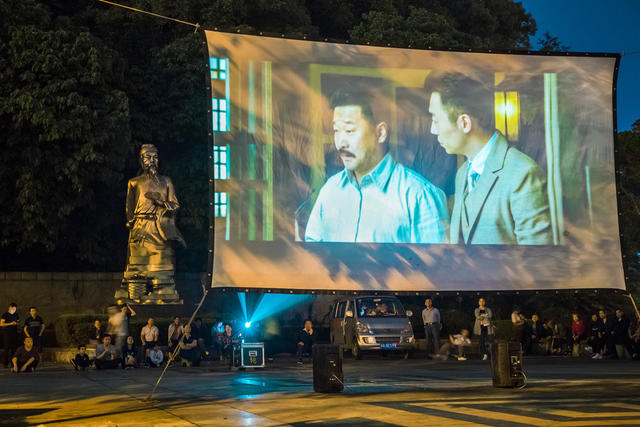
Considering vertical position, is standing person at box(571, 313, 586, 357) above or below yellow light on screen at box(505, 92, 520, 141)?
below

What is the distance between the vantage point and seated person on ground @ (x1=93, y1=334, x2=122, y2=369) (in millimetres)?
23625

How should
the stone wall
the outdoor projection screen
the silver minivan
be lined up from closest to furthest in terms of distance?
the outdoor projection screen < the silver minivan < the stone wall

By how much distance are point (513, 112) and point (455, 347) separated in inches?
452

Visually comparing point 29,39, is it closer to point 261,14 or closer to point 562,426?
point 261,14

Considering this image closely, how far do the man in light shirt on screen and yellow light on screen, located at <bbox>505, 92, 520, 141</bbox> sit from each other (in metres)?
1.89

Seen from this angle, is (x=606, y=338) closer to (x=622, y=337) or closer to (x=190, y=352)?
(x=622, y=337)

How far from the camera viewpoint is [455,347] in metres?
26.6

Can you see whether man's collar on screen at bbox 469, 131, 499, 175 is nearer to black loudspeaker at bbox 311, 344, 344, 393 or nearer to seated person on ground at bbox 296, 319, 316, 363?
black loudspeaker at bbox 311, 344, 344, 393

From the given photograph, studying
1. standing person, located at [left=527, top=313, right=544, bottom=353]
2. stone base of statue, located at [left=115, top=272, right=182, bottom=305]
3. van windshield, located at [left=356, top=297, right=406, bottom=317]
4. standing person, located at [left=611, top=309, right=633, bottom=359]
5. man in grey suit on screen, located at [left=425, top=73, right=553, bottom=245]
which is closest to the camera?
man in grey suit on screen, located at [left=425, top=73, right=553, bottom=245]

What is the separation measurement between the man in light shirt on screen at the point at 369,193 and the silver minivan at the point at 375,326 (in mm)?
10124

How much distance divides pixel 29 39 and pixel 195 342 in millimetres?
14890

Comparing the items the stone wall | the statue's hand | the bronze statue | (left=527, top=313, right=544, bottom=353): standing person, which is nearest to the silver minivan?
(left=527, top=313, right=544, bottom=353): standing person

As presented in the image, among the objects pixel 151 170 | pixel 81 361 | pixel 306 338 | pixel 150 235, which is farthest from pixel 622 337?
pixel 151 170

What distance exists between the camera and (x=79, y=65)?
109 feet
